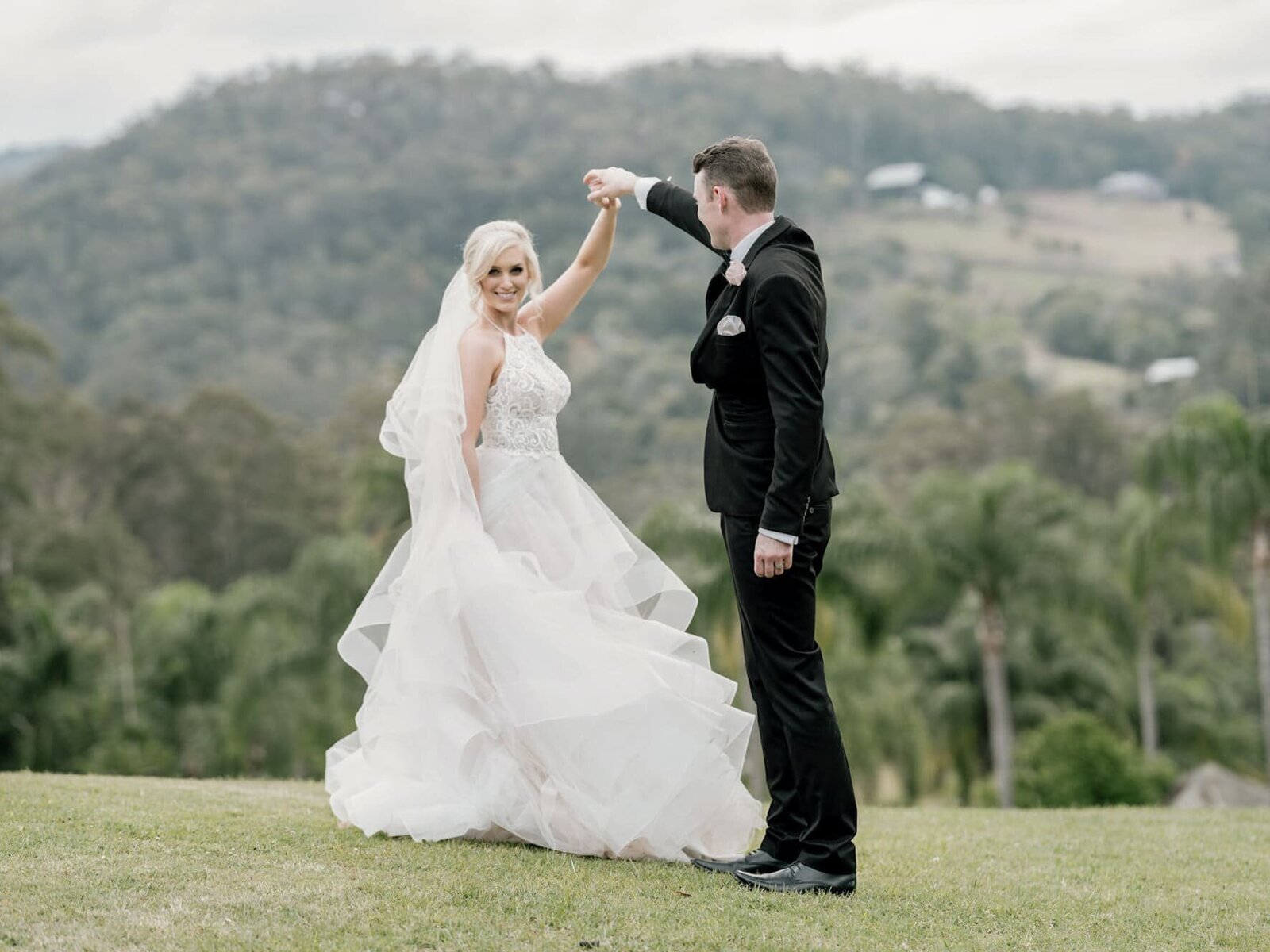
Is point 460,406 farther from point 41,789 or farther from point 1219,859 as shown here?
point 1219,859

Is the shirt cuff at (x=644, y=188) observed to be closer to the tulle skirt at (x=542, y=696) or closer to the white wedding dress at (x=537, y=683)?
the white wedding dress at (x=537, y=683)

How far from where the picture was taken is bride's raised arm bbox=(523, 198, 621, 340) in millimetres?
6637

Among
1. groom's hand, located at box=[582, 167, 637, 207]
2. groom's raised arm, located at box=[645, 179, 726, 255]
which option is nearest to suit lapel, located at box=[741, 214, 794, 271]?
groom's raised arm, located at box=[645, 179, 726, 255]

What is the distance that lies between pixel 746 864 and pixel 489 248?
2817mm

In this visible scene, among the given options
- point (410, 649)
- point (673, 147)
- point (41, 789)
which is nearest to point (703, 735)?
point (410, 649)

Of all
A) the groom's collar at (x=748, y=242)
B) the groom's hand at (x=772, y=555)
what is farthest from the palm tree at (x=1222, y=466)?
the groom's hand at (x=772, y=555)

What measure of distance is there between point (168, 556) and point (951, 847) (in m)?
48.3

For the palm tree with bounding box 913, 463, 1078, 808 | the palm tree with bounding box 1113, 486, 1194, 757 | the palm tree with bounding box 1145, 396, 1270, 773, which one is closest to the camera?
the palm tree with bounding box 1145, 396, 1270, 773

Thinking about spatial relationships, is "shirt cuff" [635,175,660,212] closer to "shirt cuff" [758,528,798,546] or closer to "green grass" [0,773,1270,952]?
"shirt cuff" [758,528,798,546]

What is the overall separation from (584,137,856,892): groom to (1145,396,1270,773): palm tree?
19.9m

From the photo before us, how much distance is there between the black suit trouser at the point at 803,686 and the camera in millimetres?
5238

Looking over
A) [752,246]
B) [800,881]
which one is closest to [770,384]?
[752,246]

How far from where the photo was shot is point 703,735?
5.65 metres

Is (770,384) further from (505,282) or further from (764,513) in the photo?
(505,282)
